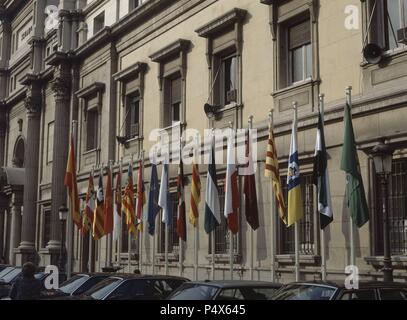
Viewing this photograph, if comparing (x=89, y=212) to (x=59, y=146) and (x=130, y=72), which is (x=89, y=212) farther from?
(x=59, y=146)

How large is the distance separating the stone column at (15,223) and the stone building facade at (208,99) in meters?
0.08

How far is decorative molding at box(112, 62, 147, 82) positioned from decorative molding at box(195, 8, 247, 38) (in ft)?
15.2

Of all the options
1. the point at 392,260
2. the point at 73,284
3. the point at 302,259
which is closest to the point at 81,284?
the point at 73,284

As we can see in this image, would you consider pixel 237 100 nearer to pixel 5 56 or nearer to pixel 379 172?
pixel 379 172

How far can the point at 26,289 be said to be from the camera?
12094 millimetres

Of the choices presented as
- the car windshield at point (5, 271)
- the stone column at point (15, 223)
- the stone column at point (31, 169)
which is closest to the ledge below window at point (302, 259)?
the car windshield at point (5, 271)

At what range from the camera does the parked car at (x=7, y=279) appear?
18.1m

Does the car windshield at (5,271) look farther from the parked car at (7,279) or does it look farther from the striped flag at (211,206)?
the striped flag at (211,206)

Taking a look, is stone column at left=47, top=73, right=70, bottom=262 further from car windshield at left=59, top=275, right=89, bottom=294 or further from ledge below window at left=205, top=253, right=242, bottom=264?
car windshield at left=59, top=275, right=89, bottom=294

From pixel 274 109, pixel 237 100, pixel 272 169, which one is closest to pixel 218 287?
pixel 272 169

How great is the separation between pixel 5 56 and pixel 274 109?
33121mm

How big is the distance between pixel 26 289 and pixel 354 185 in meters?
7.03

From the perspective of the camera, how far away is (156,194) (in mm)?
21562
